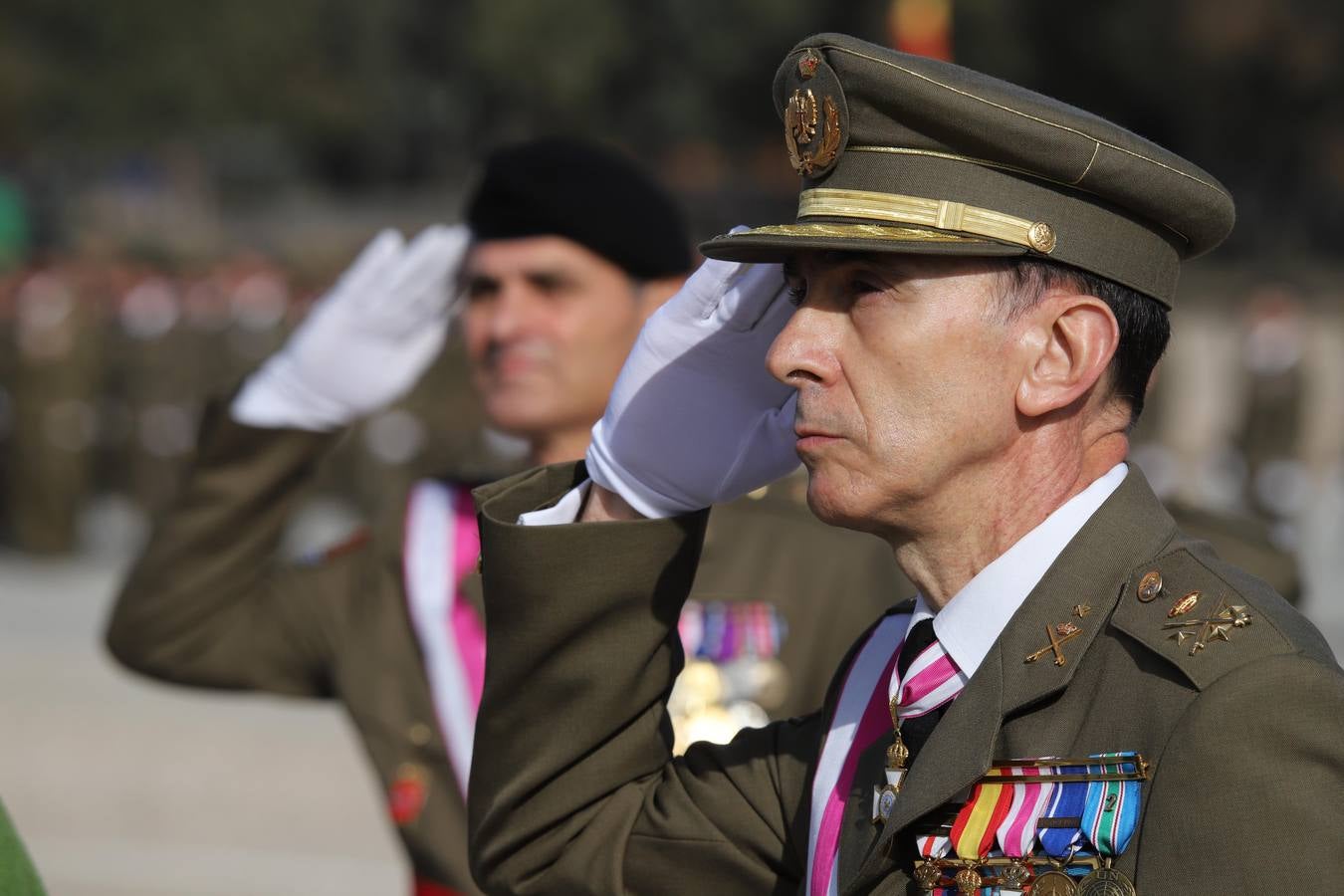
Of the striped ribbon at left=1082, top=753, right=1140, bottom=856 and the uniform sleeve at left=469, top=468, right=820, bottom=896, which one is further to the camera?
the uniform sleeve at left=469, top=468, right=820, bottom=896

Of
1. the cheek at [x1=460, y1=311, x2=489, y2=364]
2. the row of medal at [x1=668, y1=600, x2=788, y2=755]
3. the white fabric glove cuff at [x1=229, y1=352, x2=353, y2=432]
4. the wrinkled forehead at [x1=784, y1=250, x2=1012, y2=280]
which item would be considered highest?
the wrinkled forehead at [x1=784, y1=250, x2=1012, y2=280]

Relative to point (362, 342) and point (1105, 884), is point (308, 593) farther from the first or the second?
point (1105, 884)

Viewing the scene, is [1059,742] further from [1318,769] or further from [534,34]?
[534,34]

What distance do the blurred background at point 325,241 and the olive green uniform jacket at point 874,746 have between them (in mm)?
1628

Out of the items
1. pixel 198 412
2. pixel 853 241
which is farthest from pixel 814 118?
pixel 198 412

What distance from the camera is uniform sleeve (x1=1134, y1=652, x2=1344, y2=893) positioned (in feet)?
5.75

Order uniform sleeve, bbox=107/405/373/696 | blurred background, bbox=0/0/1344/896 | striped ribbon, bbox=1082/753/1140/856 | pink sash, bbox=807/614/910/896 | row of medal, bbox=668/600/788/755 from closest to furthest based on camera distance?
1. striped ribbon, bbox=1082/753/1140/856
2. pink sash, bbox=807/614/910/896
3. row of medal, bbox=668/600/788/755
4. uniform sleeve, bbox=107/405/373/696
5. blurred background, bbox=0/0/1344/896

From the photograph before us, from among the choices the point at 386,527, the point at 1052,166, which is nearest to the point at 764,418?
the point at 1052,166

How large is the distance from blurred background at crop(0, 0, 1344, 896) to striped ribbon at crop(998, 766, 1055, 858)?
181 centimetres

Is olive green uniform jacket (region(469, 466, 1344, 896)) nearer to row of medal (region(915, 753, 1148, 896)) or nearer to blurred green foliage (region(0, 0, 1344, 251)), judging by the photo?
row of medal (region(915, 753, 1148, 896))

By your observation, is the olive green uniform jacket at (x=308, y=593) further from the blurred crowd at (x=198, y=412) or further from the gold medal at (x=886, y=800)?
the blurred crowd at (x=198, y=412)

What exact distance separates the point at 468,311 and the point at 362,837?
3.92m

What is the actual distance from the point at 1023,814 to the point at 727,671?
1.55 meters

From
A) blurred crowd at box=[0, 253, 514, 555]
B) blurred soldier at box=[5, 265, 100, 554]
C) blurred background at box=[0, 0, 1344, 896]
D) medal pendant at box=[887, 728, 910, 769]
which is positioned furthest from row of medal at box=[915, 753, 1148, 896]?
blurred soldier at box=[5, 265, 100, 554]
